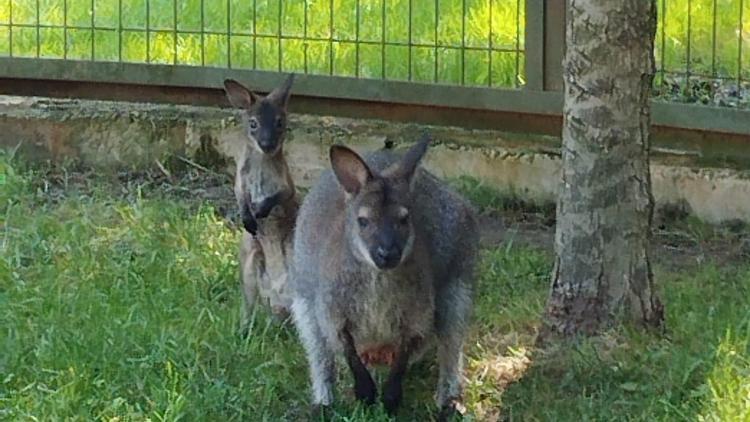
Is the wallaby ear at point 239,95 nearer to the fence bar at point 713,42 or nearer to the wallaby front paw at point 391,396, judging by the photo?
the wallaby front paw at point 391,396

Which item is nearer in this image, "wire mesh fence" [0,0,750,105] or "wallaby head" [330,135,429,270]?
"wallaby head" [330,135,429,270]

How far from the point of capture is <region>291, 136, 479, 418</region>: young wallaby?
5.05 m

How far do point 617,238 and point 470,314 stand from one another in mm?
584

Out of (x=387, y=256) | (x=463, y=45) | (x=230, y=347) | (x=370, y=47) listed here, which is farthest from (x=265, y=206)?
(x=370, y=47)

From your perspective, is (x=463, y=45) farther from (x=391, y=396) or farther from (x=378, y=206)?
(x=391, y=396)

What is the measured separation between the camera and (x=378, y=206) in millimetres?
5031

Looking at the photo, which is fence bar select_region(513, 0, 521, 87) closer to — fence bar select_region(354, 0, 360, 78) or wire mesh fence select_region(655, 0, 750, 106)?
→ wire mesh fence select_region(655, 0, 750, 106)

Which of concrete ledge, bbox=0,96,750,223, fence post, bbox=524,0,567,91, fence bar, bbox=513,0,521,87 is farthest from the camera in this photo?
fence bar, bbox=513,0,521,87

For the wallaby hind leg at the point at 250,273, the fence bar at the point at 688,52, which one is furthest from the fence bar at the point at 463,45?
the wallaby hind leg at the point at 250,273

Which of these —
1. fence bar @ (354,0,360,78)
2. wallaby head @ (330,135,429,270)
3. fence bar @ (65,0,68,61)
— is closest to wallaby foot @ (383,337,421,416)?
wallaby head @ (330,135,429,270)

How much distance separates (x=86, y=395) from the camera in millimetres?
5184

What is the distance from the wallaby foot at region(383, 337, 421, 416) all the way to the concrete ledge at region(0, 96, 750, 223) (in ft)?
7.90

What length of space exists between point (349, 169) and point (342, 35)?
3232 millimetres

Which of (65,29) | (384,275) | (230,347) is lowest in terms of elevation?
(230,347)
